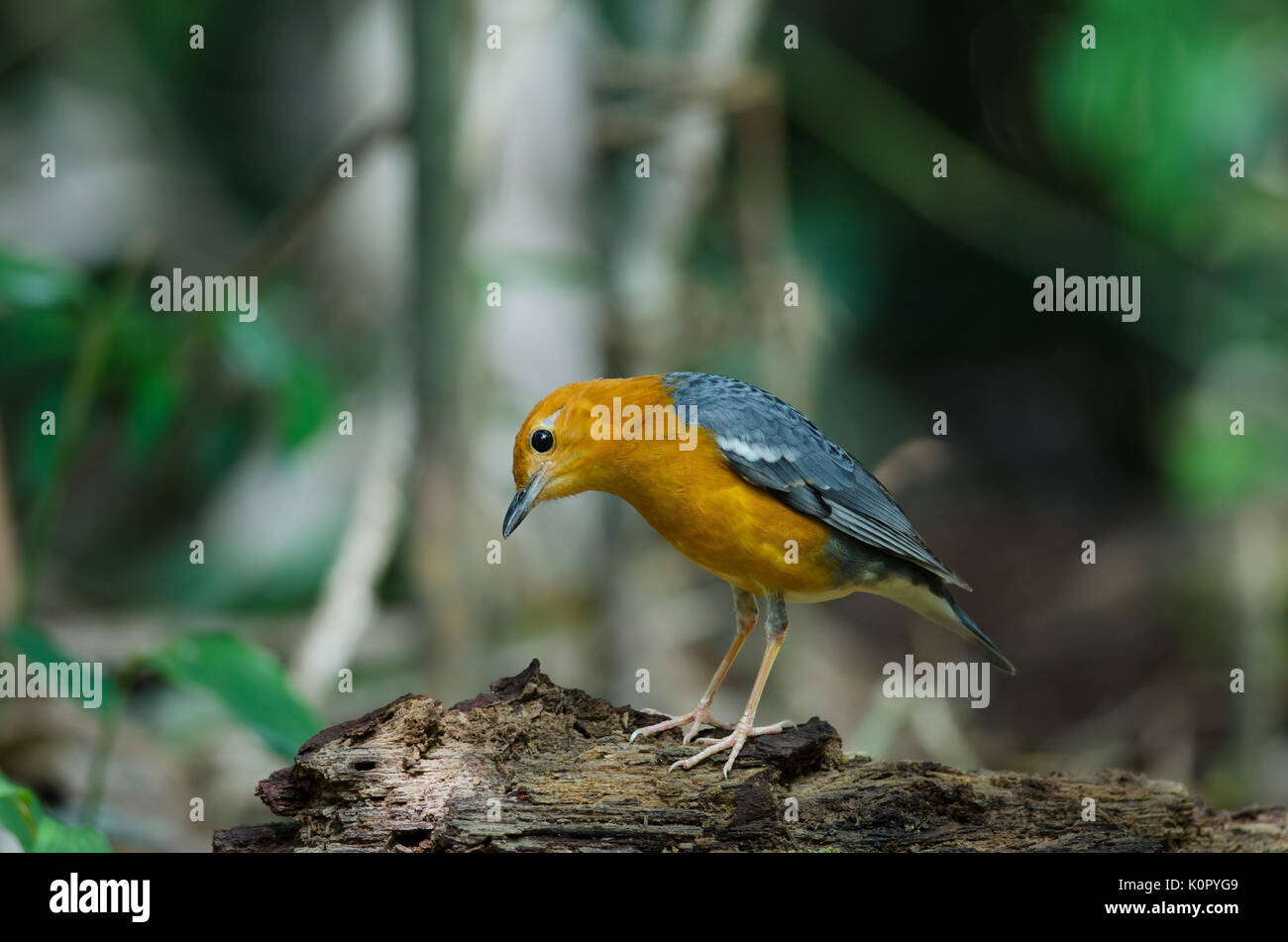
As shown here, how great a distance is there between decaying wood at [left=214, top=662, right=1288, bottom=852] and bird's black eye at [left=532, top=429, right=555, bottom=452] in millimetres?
800

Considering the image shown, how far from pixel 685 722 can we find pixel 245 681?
1690 mm

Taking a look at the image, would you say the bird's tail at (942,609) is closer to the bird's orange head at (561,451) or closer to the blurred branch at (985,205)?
the bird's orange head at (561,451)

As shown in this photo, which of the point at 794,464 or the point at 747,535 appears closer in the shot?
the point at 747,535

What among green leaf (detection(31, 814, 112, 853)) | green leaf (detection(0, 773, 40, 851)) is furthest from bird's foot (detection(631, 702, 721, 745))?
green leaf (detection(0, 773, 40, 851))

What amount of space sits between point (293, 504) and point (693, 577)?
339 centimetres

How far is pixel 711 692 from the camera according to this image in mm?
4684

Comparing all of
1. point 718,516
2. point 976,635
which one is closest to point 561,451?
point 718,516

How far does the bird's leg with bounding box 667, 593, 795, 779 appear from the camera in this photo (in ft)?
13.9
